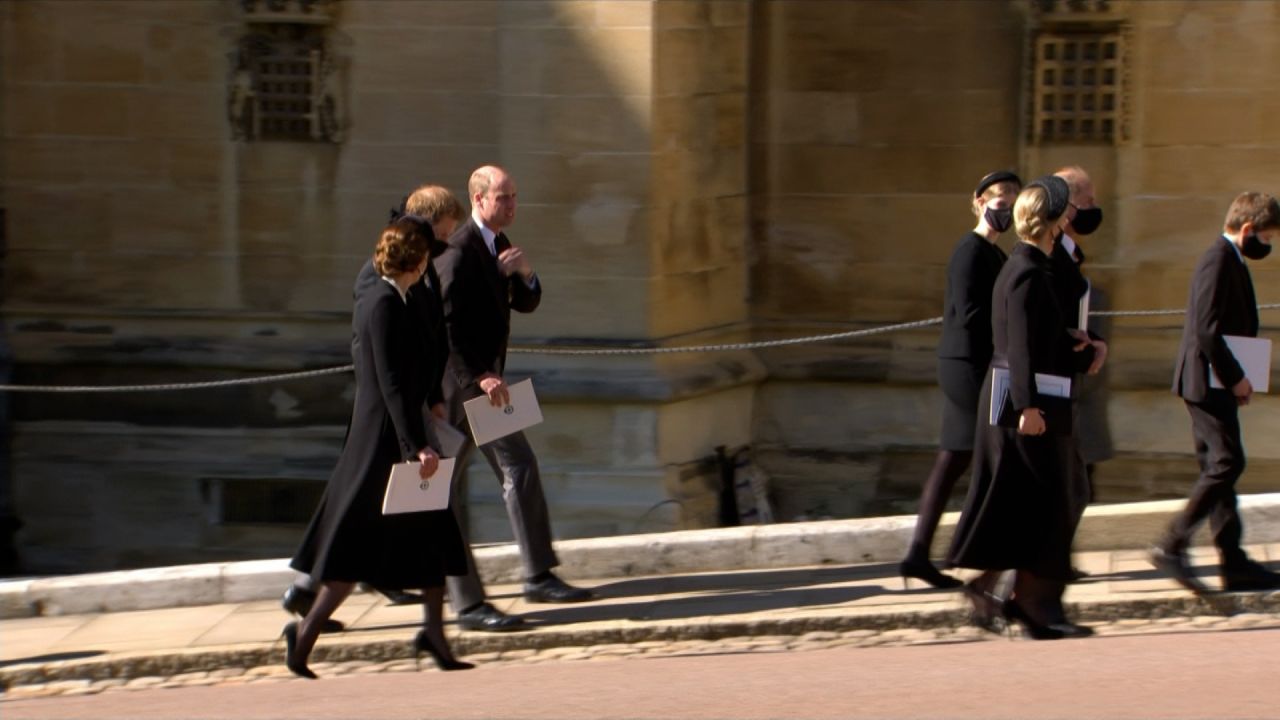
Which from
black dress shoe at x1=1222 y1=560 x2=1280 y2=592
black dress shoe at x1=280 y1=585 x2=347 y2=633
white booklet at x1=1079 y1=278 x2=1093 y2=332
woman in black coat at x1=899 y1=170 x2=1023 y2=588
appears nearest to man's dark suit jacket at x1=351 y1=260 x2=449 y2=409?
black dress shoe at x1=280 y1=585 x2=347 y2=633

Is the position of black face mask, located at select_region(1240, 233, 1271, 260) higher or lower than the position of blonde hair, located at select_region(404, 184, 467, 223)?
lower

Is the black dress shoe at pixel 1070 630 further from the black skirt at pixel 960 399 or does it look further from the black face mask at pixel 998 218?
the black face mask at pixel 998 218

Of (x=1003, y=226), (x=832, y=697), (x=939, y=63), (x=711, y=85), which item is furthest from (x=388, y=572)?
(x=939, y=63)

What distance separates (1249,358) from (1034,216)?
1176mm

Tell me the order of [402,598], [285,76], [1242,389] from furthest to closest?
1. [285,76]
2. [402,598]
3. [1242,389]

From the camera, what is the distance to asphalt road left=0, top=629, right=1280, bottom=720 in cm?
648

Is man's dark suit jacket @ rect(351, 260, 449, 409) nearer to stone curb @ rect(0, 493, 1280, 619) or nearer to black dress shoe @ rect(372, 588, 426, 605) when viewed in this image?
black dress shoe @ rect(372, 588, 426, 605)

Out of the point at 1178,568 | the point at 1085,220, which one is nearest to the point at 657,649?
the point at 1178,568

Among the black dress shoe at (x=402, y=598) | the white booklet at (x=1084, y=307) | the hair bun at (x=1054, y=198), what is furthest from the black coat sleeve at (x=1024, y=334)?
the black dress shoe at (x=402, y=598)

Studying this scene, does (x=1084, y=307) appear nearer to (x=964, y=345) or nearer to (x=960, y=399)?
(x=964, y=345)

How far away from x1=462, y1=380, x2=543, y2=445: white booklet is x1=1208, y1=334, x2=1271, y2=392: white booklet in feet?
8.68

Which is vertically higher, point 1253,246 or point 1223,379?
point 1253,246

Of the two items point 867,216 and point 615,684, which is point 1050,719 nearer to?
A: point 615,684

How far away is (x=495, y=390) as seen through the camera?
785cm
